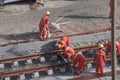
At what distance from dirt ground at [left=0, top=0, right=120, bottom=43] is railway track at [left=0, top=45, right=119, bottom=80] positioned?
89.7 inches

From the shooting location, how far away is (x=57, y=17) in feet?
73.1

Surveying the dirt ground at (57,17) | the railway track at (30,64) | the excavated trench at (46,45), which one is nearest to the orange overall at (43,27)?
the excavated trench at (46,45)

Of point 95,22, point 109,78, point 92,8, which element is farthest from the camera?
point 92,8

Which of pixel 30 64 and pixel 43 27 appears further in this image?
pixel 43 27

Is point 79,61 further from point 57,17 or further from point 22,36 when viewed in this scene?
point 57,17

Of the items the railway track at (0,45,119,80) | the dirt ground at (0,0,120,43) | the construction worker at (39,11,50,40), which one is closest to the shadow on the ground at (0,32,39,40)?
the dirt ground at (0,0,120,43)

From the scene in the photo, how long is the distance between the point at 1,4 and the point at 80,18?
15.5 feet

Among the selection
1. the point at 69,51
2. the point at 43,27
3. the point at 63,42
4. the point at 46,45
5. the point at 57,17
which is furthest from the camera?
the point at 57,17

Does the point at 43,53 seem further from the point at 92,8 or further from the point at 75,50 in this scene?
the point at 92,8

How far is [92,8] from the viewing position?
2311 centimetres

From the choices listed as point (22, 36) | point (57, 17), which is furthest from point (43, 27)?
point (57, 17)

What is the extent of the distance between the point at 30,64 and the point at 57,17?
4933mm

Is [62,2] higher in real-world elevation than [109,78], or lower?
higher

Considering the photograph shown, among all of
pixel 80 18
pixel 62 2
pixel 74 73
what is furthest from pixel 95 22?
pixel 74 73
